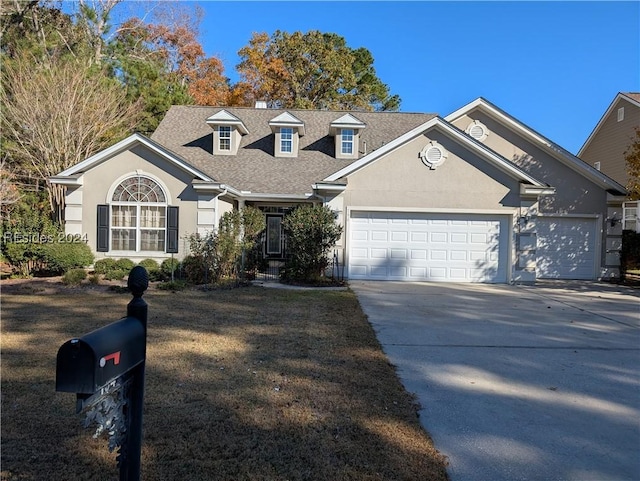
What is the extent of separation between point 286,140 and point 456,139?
22.2 ft

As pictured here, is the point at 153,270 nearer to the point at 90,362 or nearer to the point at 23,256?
the point at 23,256

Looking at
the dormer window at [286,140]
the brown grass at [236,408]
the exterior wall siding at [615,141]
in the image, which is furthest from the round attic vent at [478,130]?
the brown grass at [236,408]

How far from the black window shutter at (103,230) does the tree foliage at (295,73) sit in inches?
685

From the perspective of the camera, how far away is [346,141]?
17312mm

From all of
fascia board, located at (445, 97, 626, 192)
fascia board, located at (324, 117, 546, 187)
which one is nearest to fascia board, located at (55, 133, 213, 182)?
fascia board, located at (324, 117, 546, 187)

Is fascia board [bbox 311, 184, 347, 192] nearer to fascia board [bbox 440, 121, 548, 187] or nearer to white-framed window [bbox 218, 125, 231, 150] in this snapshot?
fascia board [bbox 440, 121, 548, 187]

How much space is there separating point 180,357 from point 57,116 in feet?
50.7

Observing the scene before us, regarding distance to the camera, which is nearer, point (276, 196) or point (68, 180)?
point (68, 180)

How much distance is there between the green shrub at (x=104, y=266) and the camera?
12796 mm

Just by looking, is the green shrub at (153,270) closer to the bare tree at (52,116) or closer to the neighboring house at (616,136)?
the bare tree at (52,116)

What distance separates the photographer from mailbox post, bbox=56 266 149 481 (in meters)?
1.59

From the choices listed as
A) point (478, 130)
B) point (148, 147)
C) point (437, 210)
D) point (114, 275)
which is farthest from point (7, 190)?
point (478, 130)

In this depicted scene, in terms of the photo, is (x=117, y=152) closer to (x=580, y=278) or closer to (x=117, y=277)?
(x=117, y=277)

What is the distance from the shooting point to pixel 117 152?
1360 centimetres
